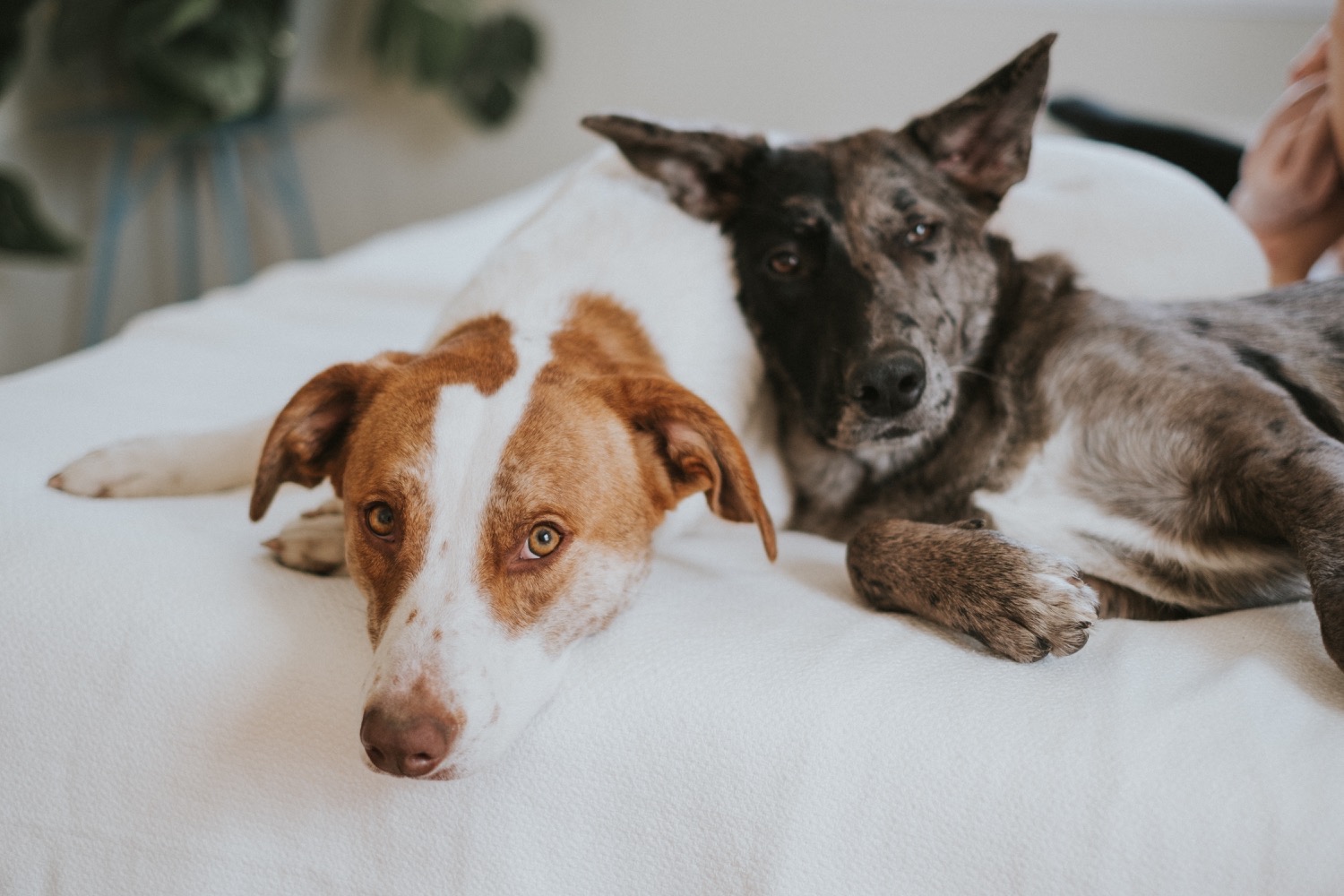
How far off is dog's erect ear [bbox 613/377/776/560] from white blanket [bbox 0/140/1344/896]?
155 mm

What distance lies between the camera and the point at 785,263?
211cm

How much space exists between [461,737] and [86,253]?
5.52 m

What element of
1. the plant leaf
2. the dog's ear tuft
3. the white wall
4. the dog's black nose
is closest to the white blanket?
the dog's ear tuft

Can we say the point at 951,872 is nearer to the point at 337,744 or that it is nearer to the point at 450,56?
the point at 337,744

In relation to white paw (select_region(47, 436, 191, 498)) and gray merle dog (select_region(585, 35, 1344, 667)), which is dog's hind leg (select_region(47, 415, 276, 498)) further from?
gray merle dog (select_region(585, 35, 1344, 667))

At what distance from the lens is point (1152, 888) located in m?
1.13

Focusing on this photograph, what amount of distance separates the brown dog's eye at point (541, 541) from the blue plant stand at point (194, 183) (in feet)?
14.6

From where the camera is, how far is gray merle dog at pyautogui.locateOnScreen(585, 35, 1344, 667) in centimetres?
157

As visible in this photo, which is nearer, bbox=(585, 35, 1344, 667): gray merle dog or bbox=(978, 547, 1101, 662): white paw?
bbox=(978, 547, 1101, 662): white paw

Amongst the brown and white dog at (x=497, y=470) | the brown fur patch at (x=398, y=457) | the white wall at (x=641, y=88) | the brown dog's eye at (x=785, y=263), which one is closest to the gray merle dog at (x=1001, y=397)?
the brown dog's eye at (x=785, y=263)

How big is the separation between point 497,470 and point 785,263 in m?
0.96

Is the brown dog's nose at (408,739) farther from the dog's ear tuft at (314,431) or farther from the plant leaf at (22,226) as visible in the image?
the plant leaf at (22,226)

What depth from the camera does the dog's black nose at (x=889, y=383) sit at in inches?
71.9

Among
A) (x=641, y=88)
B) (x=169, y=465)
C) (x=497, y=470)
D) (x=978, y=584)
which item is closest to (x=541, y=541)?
(x=497, y=470)
